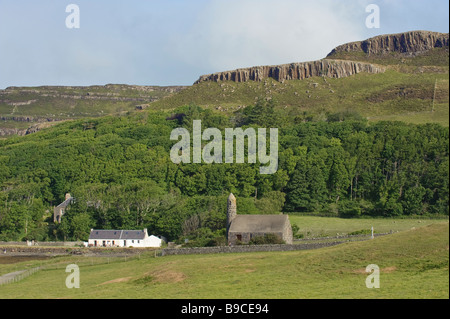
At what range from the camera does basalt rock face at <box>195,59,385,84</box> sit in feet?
529

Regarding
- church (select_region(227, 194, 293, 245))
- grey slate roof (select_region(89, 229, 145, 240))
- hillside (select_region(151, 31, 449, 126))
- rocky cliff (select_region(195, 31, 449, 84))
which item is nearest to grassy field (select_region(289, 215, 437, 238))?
church (select_region(227, 194, 293, 245))

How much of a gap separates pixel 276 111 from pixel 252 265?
315 feet

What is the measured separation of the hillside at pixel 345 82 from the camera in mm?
133250

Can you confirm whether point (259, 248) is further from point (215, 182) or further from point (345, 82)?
point (345, 82)

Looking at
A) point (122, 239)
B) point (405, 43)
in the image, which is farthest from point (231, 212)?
point (405, 43)

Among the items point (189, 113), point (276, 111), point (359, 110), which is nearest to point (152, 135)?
point (189, 113)

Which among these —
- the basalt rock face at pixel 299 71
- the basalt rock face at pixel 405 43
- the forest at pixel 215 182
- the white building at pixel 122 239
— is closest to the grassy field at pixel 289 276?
the forest at pixel 215 182

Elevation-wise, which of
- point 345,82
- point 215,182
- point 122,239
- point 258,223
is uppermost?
point 345,82

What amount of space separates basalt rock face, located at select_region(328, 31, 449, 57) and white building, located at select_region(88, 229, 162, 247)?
3999 inches

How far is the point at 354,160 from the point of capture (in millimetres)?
94062

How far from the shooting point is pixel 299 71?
16988 cm

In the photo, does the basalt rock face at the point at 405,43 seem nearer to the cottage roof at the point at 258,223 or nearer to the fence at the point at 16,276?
the cottage roof at the point at 258,223

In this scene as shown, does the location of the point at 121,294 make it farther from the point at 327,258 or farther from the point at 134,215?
the point at 134,215

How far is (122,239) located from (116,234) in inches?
53.3
